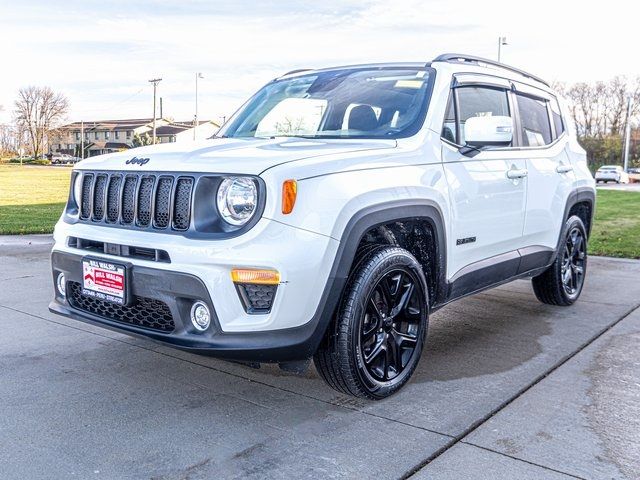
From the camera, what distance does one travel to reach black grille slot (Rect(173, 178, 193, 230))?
3.29m

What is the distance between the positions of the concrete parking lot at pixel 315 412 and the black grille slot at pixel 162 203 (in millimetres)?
984

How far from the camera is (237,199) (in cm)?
320

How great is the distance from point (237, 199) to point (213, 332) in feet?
2.10

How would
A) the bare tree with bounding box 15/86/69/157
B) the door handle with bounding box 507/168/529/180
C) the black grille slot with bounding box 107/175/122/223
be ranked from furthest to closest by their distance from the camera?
the bare tree with bounding box 15/86/69/157, the door handle with bounding box 507/168/529/180, the black grille slot with bounding box 107/175/122/223

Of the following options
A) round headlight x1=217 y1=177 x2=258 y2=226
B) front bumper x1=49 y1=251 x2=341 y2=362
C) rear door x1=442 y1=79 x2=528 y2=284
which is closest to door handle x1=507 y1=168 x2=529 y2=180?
rear door x1=442 y1=79 x2=528 y2=284

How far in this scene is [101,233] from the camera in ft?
11.8

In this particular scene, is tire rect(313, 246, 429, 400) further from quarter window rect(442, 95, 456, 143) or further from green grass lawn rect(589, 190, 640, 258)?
green grass lawn rect(589, 190, 640, 258)

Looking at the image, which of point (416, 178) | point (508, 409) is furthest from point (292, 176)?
point (508, 409)

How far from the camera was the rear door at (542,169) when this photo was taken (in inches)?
199

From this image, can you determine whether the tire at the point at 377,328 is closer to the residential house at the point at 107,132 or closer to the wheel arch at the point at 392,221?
the wheel arch at the point at 392,221

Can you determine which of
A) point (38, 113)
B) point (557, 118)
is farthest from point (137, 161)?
point (38, 113)

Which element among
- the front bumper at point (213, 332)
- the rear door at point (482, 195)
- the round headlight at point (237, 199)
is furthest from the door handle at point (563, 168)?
the round headlight at point (237, 199)

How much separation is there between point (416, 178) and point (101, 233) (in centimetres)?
175

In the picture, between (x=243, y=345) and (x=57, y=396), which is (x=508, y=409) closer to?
(x=243, y=345)
